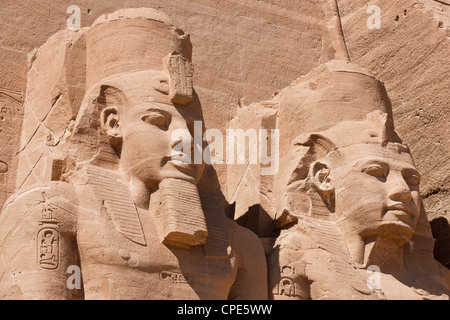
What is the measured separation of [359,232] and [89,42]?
246cm

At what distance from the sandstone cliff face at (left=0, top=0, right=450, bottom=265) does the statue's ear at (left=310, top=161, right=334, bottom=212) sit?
3.42ft

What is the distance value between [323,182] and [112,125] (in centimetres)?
181

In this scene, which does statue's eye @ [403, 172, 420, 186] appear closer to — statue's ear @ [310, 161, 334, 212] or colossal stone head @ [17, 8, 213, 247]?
statue's ear @ [310, 161, 334, 212]

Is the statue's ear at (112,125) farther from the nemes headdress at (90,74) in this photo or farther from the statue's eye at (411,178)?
the statue's eye at (411,178)

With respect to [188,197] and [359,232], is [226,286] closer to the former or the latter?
[188,197]

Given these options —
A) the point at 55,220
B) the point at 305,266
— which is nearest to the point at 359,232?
the point at 305,266

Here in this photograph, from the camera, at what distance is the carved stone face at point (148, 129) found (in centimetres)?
766

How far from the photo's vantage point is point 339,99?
354 inches

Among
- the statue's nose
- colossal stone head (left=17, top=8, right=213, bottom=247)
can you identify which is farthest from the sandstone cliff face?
the statue's nose

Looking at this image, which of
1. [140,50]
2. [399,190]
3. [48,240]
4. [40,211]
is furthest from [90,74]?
[399,190]

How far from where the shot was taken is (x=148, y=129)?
25.3ft

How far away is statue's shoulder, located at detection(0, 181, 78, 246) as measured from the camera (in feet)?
23.6

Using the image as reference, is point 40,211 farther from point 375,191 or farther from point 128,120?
point 375,191

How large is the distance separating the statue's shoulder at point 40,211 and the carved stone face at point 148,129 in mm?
548
